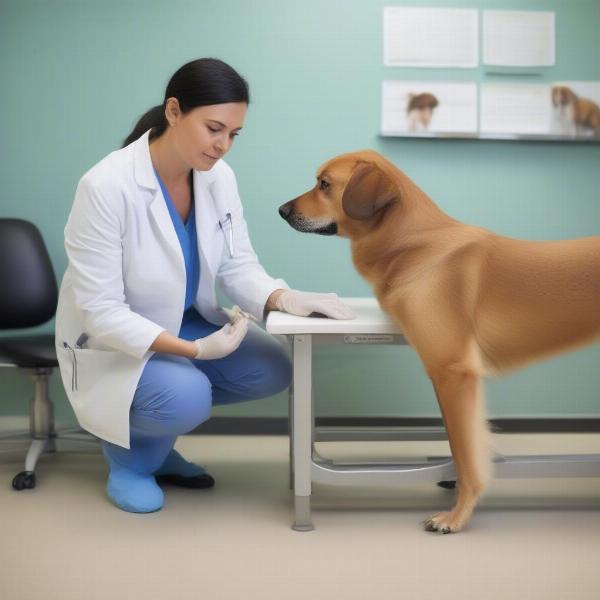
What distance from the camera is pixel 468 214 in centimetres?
295

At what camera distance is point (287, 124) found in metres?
2.89

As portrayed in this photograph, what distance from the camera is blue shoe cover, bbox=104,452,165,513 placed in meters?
2.16

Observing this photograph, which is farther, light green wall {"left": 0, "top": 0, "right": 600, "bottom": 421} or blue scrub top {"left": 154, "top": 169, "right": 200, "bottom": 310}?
light green wall {"left": 0, "top": 0, "right": 600, "bottom": 421}

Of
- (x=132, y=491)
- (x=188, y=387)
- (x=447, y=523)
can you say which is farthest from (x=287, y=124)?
(x=447, y=523)

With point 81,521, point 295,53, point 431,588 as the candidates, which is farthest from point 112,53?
point 431,588

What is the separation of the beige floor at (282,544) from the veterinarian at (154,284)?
0.63 feet

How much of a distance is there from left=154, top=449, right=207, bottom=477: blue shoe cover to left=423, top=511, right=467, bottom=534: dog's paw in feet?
2.42

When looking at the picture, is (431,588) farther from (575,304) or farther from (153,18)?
(153,18)

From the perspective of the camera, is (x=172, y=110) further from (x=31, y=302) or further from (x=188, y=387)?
(x=31, y=302)

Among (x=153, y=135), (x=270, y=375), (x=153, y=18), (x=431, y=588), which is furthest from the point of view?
(x=153, y=18)

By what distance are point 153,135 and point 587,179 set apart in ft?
5.22

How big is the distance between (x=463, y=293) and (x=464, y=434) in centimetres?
33

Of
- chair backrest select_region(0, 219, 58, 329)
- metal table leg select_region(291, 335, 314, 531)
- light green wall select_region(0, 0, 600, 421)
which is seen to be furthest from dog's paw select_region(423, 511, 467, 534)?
chair backrest select_region(0, 219, 58, 329)

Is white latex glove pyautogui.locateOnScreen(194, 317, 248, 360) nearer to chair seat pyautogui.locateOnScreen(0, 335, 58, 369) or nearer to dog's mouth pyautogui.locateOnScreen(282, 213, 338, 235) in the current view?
dog's mouth pyautogui.locateOnScreen(282, 213, 338, 235)
